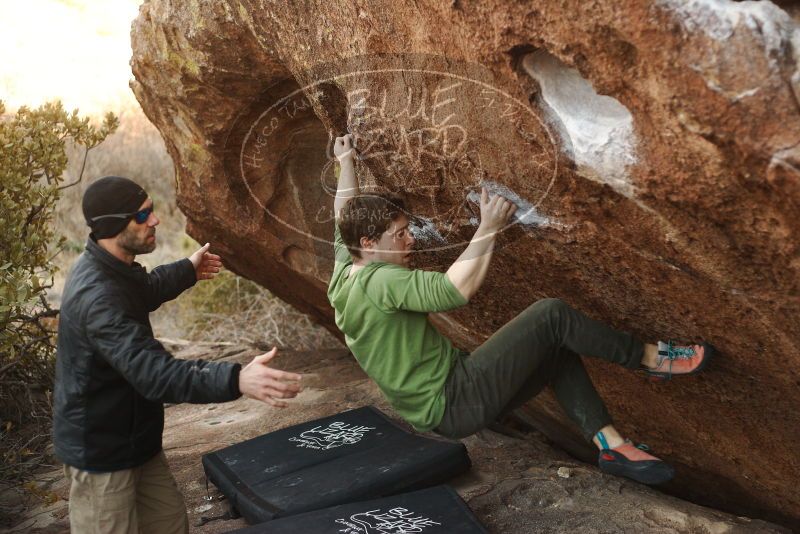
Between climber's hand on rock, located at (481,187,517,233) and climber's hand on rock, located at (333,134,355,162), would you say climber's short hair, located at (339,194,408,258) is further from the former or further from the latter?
climber's hand on rock, located at (333,134,355,162)

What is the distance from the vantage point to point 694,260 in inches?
106

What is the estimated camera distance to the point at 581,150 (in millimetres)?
2588

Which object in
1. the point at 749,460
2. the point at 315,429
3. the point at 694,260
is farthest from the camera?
the point at 315,429

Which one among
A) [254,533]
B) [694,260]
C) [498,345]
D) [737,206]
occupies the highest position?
[737,206]

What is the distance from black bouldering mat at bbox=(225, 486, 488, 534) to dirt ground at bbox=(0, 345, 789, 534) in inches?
10.9

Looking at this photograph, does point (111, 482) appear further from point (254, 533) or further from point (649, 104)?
point (649, 104)

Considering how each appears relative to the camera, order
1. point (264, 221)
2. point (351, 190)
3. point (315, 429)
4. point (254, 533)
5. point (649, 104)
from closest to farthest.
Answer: point (649, 104)
point (254, 533)
point (351, 190)
point (315, 429)
point (264, 221)

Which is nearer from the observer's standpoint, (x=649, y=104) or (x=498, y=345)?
(x=649, y=104)

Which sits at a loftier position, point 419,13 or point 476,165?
point 419,13

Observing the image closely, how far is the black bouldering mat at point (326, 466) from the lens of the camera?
11.5 feet

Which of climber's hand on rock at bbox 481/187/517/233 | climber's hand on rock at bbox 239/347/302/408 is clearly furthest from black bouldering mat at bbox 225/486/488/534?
climber's hand on rock at bbox 481/187/517/233

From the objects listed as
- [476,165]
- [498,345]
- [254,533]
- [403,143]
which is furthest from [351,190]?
[254,533]

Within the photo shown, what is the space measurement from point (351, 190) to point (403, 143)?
30cm

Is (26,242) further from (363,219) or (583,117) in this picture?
(583,117)
